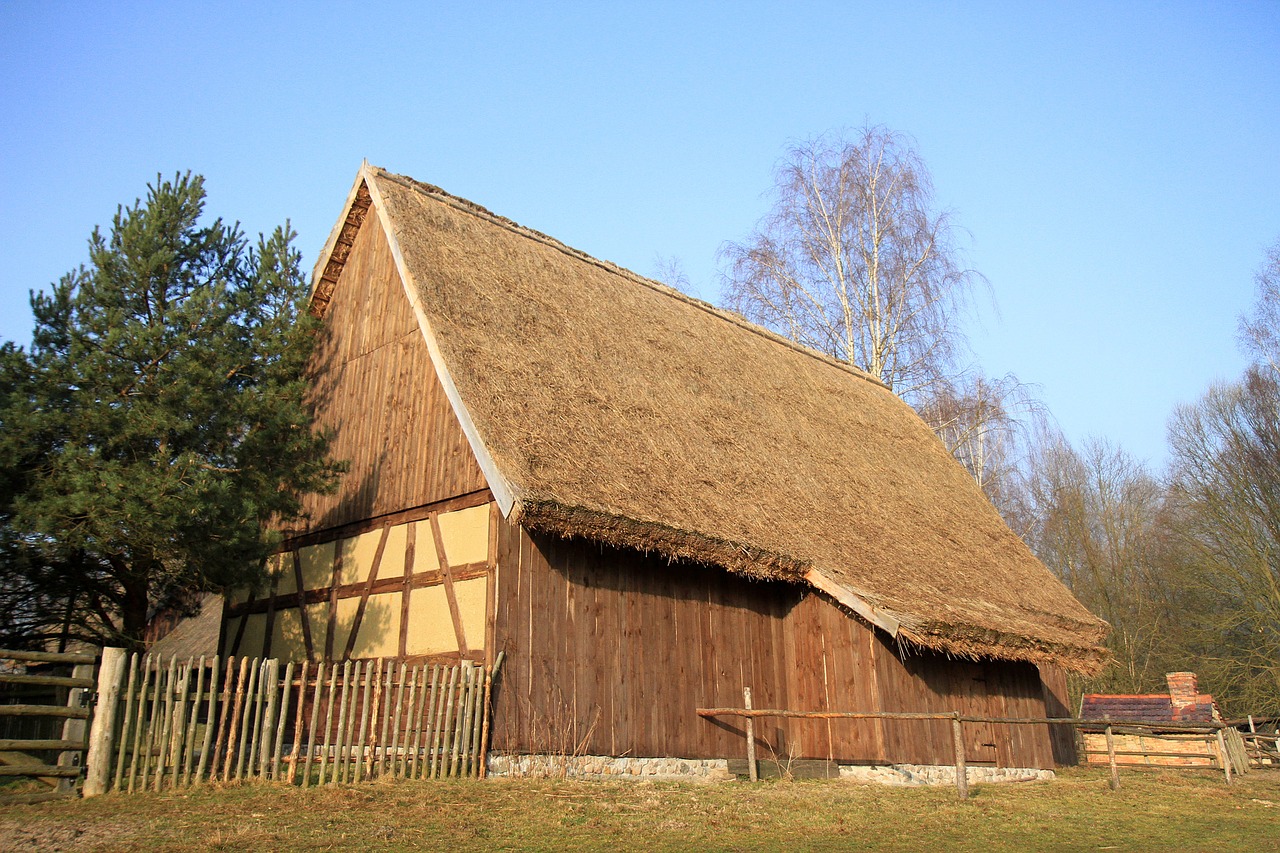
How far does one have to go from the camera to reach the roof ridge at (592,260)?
15.8 meters

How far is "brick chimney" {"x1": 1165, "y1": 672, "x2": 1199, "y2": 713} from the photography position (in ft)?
72.8

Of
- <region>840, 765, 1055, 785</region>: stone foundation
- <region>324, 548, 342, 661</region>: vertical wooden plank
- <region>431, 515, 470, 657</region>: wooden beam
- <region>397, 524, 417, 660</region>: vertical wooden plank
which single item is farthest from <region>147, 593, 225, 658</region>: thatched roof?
<region>840, 765, 1055, 785</region>: stone foundation

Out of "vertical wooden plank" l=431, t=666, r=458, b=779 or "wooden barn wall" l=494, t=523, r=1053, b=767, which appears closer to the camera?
"vertical wooden plank" l=431, t=666, r=458, b=779

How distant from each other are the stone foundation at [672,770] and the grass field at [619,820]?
0.57 meters

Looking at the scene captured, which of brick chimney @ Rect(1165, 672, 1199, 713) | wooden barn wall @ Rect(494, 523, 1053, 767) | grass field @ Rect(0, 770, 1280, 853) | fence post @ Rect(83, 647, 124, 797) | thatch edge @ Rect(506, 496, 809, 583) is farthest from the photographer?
brick chimney @ Rect(1165, 672, 1199, 713)

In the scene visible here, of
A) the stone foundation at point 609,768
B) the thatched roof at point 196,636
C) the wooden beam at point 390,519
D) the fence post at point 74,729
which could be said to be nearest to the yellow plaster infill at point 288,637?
the wooden beam at point 390,519

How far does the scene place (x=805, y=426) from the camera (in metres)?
18.3

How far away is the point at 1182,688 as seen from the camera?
22500 mm

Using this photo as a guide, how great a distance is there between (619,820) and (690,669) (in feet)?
14.4

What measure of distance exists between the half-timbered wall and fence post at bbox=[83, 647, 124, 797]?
351 centimetres

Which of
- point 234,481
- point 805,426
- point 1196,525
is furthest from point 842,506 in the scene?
point 1196,525

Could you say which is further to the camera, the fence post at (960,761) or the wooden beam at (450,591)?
the wooden beam at (450,591)

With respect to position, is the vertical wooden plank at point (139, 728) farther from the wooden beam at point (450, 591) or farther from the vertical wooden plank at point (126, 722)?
the wooden beam at point (450, 591)

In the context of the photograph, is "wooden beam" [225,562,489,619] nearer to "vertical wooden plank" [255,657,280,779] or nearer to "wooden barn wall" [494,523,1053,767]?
"wooden barn wall" [494,523,1053,767]
